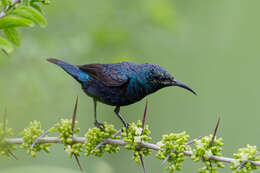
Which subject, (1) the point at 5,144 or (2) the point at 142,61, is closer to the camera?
(1) the point at 5,144

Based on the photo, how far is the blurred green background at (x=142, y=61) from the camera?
479cm

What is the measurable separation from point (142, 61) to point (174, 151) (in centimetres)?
524

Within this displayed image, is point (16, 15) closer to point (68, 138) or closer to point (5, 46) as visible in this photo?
point (5, 46)

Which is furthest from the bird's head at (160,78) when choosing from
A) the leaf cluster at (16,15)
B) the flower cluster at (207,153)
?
the leaf cluster at (16,15)

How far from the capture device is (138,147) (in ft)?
9.37

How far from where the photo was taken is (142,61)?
7773 millimetres

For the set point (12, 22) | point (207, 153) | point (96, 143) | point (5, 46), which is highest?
point (12, 22)

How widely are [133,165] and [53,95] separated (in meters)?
3.88

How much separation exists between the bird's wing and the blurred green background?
84 cm

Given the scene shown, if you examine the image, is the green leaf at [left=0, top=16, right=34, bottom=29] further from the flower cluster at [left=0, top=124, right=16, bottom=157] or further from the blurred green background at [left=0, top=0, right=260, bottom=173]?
the flower cluster at [left=0, top=124, right=16, bottom=157]

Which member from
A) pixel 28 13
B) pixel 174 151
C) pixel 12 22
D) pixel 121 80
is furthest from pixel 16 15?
pixel 121 80

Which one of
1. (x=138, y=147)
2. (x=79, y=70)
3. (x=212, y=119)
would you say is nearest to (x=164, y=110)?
(x=212, y=119)

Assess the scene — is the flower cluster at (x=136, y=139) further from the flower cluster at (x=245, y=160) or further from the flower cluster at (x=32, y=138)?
the flower cluster at (x=245, y=160)

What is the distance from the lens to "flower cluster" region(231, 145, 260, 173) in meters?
2.33
